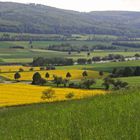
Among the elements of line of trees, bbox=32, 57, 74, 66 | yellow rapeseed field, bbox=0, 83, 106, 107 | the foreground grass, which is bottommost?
line of trees, bbox=32, 57, 74, 66

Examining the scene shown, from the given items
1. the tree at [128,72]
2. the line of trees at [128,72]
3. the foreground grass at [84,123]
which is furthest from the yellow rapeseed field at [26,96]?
the tree at [128,72]

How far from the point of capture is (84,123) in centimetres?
1355

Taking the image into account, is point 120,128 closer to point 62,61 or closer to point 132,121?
point 132,121

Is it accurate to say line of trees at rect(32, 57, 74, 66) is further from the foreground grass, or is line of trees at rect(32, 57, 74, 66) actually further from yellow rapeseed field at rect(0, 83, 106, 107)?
the foreground grass

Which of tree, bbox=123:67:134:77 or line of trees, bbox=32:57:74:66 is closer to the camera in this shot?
tree, bbox=123:67:134:77

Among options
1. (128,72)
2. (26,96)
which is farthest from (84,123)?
(128,72)

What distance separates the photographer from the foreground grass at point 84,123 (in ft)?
38.4

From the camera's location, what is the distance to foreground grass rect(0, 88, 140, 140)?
461 inches

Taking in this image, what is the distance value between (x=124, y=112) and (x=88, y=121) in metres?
1.16

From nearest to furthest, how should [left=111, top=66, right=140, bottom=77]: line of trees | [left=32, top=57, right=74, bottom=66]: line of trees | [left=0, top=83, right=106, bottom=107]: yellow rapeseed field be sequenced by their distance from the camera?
[left=0, top=83, right=106, bottom=107]: yellow rapeseed field < [left=111, top=66, right=140, bottom=77]: line of trees < [left=32, top=57, right=74, bottom=66]: line of trees

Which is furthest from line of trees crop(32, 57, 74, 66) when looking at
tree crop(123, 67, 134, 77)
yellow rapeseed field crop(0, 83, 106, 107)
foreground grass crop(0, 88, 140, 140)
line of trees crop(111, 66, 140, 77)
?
foreground grass crop(0, 88, 140, 140)

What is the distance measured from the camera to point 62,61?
15450 cm

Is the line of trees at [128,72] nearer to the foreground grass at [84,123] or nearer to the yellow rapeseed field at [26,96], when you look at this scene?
the yellow rapeseed field at [26,96]

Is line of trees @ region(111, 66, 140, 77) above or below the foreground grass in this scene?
below
